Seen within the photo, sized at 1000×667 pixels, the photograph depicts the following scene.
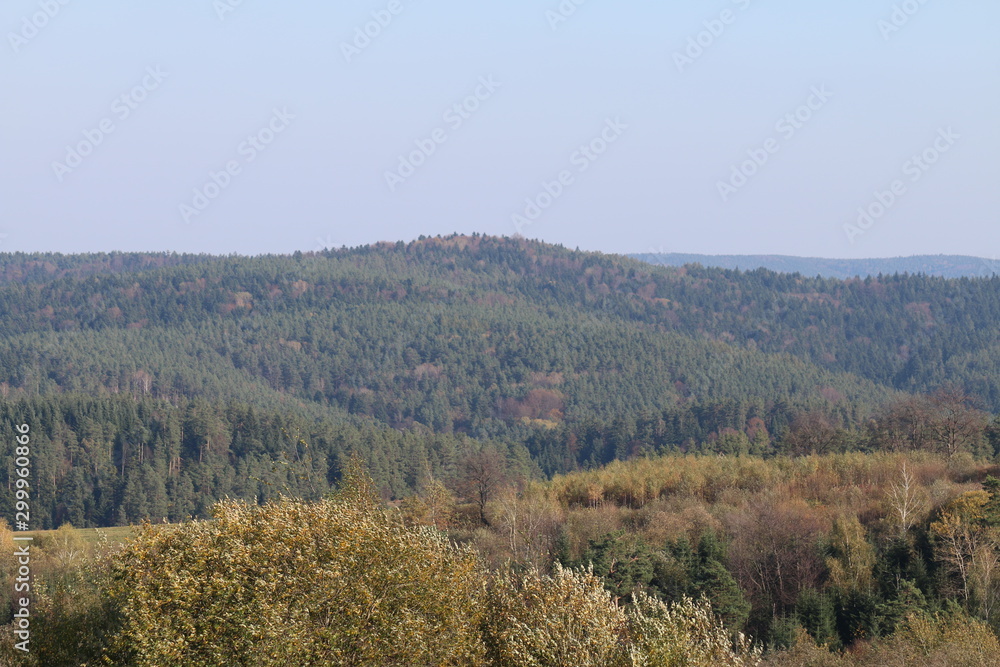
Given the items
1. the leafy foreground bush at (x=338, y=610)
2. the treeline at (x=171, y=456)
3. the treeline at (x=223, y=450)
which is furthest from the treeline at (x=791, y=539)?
the treeline at (x=171, y=456)

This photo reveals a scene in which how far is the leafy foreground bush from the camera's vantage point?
2314 cm

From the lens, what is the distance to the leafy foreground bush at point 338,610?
75.9 ft

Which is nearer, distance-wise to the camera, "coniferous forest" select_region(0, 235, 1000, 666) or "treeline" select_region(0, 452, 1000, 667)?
"treeline" select_region(0, 452, 1000, 667)

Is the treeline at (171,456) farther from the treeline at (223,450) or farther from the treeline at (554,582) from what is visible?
the treeline at (554,582)

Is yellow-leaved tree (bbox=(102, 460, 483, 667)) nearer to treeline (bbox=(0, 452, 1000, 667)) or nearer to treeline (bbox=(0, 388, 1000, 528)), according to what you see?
treeline (bbox=(0, 452, 1000, 667))

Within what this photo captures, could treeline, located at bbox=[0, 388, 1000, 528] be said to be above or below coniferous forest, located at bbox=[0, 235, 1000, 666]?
below

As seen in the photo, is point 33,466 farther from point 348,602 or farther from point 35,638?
point 348,602

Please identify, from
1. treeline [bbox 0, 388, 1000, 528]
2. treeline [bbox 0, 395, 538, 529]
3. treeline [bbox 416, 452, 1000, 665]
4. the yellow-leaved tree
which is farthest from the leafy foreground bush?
treeline [bbox 0, 395, 538, 529]

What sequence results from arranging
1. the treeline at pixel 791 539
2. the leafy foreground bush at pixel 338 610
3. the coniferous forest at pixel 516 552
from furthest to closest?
the treeline at pixel 791 539
the coniferous forest at pixel 516 552
the leafy foreground bush at pixel 338 610

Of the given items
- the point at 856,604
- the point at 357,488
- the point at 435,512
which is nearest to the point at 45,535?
the point at 435,512

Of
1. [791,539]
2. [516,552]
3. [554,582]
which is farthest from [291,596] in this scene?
[791,539]

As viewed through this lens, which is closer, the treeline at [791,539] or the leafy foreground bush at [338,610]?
the leafy foreground bush at [338,610]

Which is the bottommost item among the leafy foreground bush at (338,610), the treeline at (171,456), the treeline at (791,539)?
the treeline at (171,456)

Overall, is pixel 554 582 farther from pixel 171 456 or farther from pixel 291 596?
pixel 171 456
